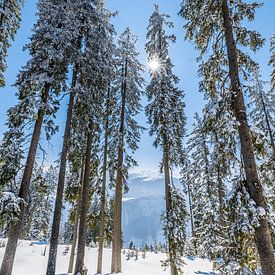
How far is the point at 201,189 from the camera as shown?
22500 millimetres

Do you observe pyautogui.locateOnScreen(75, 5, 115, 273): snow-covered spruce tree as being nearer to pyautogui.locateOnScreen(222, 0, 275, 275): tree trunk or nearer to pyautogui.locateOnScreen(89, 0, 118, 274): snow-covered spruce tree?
pyautogui.locateOnScreen(89, 0, 118, 274): snow-covered spruce tree

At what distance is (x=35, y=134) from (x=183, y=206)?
8.10 metres

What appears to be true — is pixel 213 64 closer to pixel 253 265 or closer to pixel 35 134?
pixel 253 265

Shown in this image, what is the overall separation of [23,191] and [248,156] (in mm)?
9055

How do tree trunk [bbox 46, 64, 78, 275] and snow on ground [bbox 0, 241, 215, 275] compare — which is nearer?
tree trunk [bbox 46, 64, 78, 275]

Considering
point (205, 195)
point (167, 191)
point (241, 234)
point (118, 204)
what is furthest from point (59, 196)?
point (205, 195)

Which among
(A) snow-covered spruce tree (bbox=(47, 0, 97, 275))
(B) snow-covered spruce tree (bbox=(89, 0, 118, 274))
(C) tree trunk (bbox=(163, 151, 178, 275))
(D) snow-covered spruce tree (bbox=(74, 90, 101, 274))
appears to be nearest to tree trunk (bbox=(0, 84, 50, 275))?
(A) snow-covered spruce tree (bbox=(47, 0, 97, 275))

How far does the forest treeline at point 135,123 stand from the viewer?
19.3ft

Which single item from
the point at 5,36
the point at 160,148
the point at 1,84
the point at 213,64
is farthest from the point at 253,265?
the point at 5,36

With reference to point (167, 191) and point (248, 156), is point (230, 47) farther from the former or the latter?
point (167, 191)

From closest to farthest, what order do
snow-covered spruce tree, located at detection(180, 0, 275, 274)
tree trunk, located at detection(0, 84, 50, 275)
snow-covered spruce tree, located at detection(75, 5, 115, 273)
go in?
snow-covered spruce tree, located at detection(180, 0, 275, 274), tree trunk, located at detection(0, 84, 50, 275), snow-covered spruce tree, located at detection(75, 5, 115, 273)

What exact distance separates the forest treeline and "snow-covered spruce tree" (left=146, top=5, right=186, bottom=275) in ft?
0.20

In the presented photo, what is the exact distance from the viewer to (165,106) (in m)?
12.9

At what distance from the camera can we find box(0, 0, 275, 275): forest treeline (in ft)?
19.3
